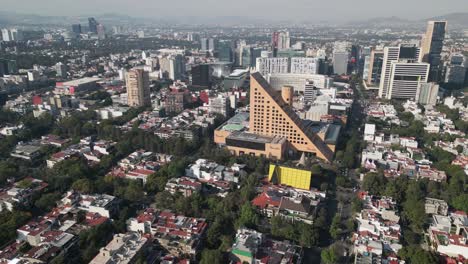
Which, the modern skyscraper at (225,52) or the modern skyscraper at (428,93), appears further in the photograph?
the modern skyscraper at (225,52)

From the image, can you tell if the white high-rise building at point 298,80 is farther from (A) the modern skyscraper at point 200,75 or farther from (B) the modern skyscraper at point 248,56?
(B) the modern skyscraper at point 248,56

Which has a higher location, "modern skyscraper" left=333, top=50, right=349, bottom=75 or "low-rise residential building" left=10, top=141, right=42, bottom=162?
"modern skyscraper" left=333, top=50, right=349, bottom=75

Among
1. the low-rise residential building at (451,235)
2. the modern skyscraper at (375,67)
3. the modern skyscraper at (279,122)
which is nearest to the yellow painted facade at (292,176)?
the modern skyscraper at (279,122)

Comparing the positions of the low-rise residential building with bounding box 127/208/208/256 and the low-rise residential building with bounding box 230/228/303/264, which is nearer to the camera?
the low-rise residential building with bounding box 230/228/303/264

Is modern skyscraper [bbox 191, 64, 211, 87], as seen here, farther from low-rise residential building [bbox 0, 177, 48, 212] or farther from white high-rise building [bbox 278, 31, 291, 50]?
white high-rise building [bbox 278, 31, 291, 50]

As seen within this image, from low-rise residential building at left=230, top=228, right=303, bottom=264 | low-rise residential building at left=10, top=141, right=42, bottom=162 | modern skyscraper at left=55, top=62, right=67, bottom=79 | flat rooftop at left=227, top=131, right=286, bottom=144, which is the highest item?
modern skyscraper at left=55, top=62, right=67, bottom=79

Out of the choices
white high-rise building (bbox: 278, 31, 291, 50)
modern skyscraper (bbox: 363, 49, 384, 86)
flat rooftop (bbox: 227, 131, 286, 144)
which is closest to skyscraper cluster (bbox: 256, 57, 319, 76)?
modern skyscraper (bbox: 363, 49, 384, 86)
